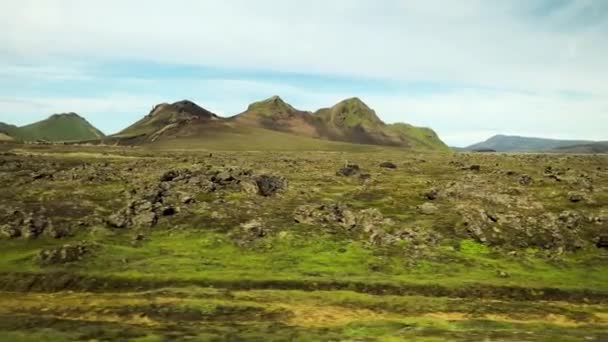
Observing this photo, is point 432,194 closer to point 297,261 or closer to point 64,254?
point 297,261

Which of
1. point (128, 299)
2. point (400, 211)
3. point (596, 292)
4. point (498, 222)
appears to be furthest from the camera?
point (400, 211)

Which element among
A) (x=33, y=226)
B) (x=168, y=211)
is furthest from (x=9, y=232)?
(x=168, y=211)

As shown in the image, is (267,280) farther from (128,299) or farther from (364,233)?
(364,233)

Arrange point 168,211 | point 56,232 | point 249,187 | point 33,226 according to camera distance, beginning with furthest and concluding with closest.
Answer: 1. point 249,187
2. point 168,211
3. point 33,226
4. point 56,232

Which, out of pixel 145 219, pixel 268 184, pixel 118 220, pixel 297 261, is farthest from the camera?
pixel 268 184

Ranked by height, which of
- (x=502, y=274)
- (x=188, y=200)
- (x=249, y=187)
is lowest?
(x=502, y=274)

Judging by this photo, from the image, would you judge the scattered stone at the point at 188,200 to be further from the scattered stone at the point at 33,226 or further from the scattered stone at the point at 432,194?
the scattered stone at the point at 432,194

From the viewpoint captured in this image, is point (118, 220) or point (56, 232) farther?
point (118, 220)

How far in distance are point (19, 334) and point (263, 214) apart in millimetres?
64664

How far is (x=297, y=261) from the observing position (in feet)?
296

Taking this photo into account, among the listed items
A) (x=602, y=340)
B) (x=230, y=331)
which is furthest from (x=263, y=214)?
(x=602, y=340)

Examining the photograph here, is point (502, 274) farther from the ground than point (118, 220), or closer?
closer

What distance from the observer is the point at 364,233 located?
106 m

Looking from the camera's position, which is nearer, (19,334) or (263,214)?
(19,334)
